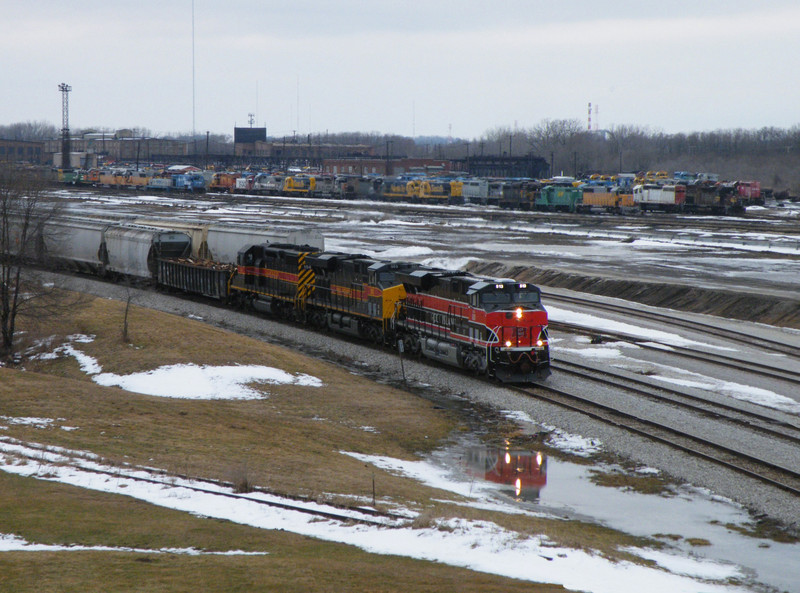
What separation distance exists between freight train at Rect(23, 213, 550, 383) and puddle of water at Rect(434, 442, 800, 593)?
6570mm

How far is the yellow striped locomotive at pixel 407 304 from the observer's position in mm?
28156

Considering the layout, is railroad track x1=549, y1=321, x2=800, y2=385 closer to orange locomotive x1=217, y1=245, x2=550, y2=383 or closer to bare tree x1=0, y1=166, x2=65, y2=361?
orange locomotive x1=217, y1=245, x2=550, y2=383

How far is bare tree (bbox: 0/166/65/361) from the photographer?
114ft

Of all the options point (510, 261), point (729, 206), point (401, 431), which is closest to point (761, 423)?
point (401, 431)

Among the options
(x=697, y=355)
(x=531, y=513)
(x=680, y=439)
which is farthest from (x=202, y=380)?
(x=697, y=355)

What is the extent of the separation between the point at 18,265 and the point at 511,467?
2326 cm

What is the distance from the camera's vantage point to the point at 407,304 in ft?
108

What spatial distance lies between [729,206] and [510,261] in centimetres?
5052

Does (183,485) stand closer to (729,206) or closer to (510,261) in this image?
(510,261)

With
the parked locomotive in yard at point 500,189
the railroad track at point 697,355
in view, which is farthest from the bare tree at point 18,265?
the parked locomotive in yard at point 500,189

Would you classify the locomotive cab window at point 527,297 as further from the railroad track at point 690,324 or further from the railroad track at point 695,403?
the railroad track at point 690,324

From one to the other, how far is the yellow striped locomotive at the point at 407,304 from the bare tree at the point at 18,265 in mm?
9979

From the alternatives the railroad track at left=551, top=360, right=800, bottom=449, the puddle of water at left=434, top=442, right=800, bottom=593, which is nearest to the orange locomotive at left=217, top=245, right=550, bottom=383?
the railroad track at left=551, top=360, right=800, bottom=449

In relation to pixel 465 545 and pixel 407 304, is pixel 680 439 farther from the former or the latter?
pixel 407 304
